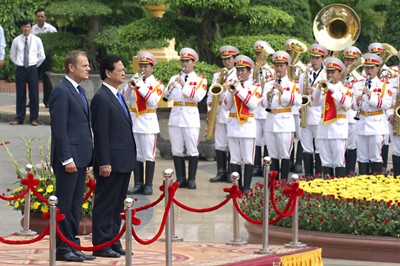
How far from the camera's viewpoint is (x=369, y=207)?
14.6m

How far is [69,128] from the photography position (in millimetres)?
12391

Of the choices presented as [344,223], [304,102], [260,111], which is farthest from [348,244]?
[260,111]

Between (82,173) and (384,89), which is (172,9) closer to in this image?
(384,89)

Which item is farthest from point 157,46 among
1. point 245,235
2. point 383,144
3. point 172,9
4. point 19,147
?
point 245,235

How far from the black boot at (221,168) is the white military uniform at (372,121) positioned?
71.1 inches

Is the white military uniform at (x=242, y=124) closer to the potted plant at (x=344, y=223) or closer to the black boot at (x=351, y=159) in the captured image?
the black boot at (x=351, y=159)

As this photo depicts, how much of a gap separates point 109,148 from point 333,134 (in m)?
7.19

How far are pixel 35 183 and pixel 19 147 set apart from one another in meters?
9.15

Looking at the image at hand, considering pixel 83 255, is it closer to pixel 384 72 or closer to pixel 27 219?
pixel 27 219

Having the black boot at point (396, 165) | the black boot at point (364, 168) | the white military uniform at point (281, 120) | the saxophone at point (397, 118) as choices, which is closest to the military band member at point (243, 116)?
the white military uniform at point (281, 120)

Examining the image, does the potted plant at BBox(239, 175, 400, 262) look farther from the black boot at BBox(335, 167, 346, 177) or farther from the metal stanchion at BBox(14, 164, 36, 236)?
the black boot at BBox(335, 167, 346, 177)

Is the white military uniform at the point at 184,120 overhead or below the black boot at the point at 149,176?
overhead

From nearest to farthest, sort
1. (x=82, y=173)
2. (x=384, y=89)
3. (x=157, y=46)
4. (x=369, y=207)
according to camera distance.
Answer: (x=82, y=173) < (x=369, y=207) < (x=384, y=89) < (x=157, y=46)

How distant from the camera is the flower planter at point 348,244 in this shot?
14.1 m
